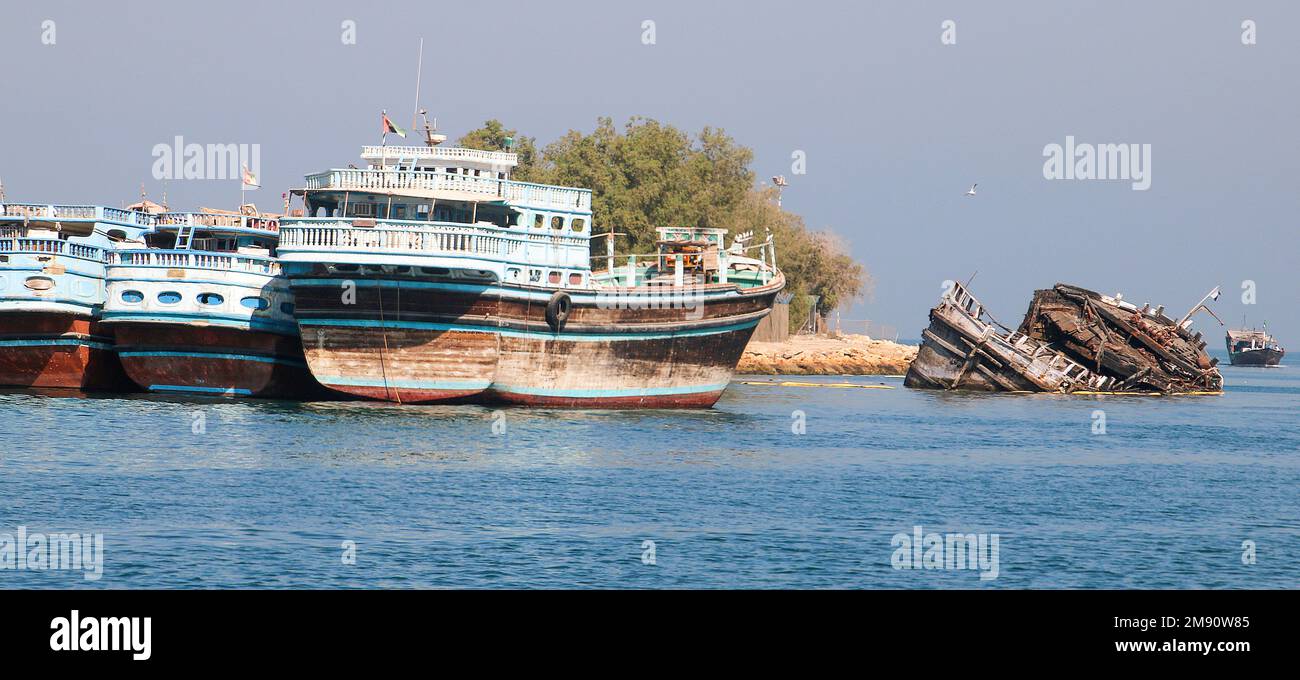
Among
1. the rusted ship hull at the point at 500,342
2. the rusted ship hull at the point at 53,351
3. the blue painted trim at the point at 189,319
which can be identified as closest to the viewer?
the rusted ship hull at the point at 500,342

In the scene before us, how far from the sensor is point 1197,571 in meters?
25.0

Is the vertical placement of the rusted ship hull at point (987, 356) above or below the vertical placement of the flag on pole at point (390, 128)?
below

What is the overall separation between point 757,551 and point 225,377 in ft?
106

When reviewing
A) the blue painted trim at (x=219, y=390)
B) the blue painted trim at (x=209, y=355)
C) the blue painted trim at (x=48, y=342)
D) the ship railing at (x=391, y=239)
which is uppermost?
A: the ship railing at (x=391, y=239)

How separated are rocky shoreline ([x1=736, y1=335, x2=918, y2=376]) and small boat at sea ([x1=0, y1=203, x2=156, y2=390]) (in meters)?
51.7

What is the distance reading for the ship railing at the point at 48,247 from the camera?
50750mm

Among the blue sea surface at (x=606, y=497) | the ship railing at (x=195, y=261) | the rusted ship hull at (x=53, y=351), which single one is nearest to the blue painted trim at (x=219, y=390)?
the blue sea surface at (x=606, y=497)

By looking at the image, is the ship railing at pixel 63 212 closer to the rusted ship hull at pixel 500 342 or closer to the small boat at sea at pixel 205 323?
the small boat at sea at pixel 205 323

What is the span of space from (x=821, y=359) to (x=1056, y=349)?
30640 millimetres

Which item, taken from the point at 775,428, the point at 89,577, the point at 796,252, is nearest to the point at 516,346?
the point at 775,428

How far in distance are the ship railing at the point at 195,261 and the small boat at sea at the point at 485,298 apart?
3042 mm

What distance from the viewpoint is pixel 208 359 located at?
168ft

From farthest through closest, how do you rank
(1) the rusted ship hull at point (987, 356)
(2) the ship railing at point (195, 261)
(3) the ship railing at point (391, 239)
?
(1) the rusted ship hull at point (987, 356), (2) the ship railing at point (195, 261), (3) the ship railing at point (391, 239)

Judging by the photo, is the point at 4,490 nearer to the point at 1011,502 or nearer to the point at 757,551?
the point at 757,551
